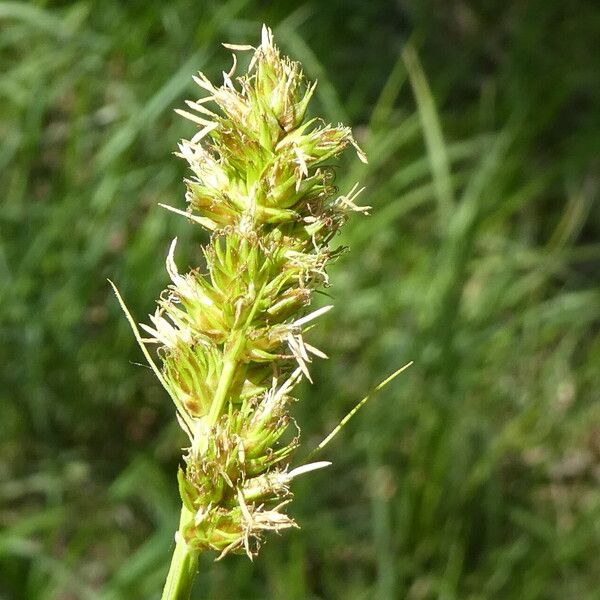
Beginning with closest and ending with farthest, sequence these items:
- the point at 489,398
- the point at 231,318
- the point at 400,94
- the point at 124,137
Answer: the point at 231,318 < the point at 124,137 < the point at 489,398 < the point at 400,94

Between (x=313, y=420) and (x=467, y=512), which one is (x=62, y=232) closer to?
(x=313, y=420)

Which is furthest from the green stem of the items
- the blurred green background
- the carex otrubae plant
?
the blurred green background

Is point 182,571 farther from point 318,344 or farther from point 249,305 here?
point 318,344

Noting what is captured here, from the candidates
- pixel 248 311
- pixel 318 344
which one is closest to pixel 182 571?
pixel 248 311

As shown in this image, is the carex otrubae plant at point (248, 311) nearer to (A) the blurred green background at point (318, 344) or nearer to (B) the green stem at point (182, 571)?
(B) the green stem at point (182, 571)

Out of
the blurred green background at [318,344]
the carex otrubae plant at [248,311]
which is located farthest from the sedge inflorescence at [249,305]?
the blurred green background at [318,344]

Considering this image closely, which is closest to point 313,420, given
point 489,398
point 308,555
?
point 308,555
